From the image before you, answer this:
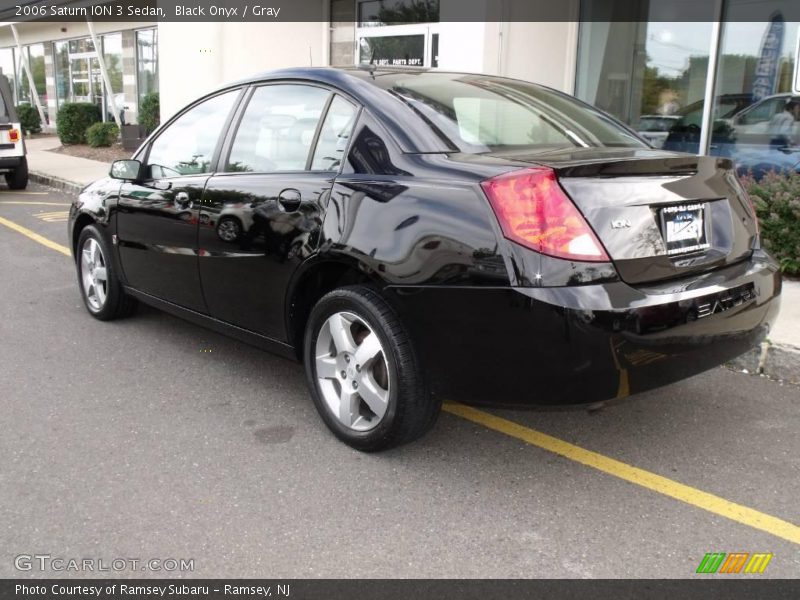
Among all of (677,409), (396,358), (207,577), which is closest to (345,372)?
(396,358)

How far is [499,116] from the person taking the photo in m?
3.54

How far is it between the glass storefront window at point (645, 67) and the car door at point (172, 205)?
6.63 m

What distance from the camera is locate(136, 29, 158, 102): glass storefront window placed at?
19.9 meters

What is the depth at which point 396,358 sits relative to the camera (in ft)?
9.98

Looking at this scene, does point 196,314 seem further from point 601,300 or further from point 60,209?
point 60,209

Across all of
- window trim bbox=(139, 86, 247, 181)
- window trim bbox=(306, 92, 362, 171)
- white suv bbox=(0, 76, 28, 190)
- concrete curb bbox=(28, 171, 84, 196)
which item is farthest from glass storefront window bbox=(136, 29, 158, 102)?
window trim bbox=(306, 92, 362, 171)

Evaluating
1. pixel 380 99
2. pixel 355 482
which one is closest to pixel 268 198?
pixel 380 99

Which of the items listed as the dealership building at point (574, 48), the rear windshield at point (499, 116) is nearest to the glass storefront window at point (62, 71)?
the dealership building at point (574, 48)

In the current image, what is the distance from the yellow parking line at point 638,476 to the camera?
286 cm

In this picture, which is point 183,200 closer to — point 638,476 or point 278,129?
point 278,129

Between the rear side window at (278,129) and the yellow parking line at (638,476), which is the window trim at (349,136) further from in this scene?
the yellow parking line at (638,476)

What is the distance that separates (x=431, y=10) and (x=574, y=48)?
112 inches
